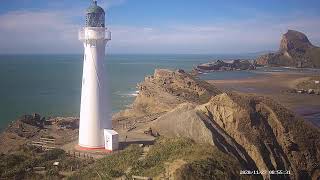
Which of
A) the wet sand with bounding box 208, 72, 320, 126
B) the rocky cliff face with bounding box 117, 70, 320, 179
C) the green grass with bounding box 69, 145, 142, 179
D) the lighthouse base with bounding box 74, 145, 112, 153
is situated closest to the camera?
the green grass with bounding box 69, 145, 142, 179

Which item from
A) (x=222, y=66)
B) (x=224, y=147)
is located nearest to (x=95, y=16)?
(x=224, y=147)

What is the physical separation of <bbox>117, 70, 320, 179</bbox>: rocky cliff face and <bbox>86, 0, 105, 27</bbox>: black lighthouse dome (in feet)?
16.9

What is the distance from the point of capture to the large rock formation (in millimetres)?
119312

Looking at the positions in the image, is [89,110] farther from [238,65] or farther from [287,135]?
[238,65]

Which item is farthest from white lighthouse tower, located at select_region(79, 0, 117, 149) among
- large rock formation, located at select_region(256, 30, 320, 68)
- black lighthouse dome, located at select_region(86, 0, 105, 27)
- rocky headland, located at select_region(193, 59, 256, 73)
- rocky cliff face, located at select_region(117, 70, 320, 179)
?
large rock formation, located at select_region(256, 30, 320, 68)

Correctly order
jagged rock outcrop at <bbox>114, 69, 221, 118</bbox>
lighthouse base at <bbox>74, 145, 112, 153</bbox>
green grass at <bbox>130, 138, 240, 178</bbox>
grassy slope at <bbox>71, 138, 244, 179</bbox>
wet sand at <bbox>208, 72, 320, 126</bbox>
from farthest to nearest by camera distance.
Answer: wet sand at <bbox>208, 72, 320, 126</bbox>
jagged rock outcrop at <bbox>114, 69, 221, 118</bbox>
lighthouse base at <bbox>74, 145, 112, 153</bbox>
green grass at <bbox>130, 138, 240, 178</bbox>
grassy slope at <bbox>71, 138, 244, 179</bbox>

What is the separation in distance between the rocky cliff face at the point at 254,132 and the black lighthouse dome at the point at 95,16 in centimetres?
515

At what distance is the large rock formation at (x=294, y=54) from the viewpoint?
11931 cm

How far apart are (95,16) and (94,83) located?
9.30 feet

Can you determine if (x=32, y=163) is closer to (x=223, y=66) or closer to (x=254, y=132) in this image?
(x=254, y=132)

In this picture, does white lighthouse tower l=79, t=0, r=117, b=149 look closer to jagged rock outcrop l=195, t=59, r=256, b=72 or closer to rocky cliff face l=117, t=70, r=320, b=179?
rocky cliff face l=117, t=70, r=320, b=179

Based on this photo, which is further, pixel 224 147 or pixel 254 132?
pixel 254 132

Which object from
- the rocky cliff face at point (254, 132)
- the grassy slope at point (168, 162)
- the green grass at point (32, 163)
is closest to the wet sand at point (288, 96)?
the rocky cliff face at point (254, 132)

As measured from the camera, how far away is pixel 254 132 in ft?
53.5
